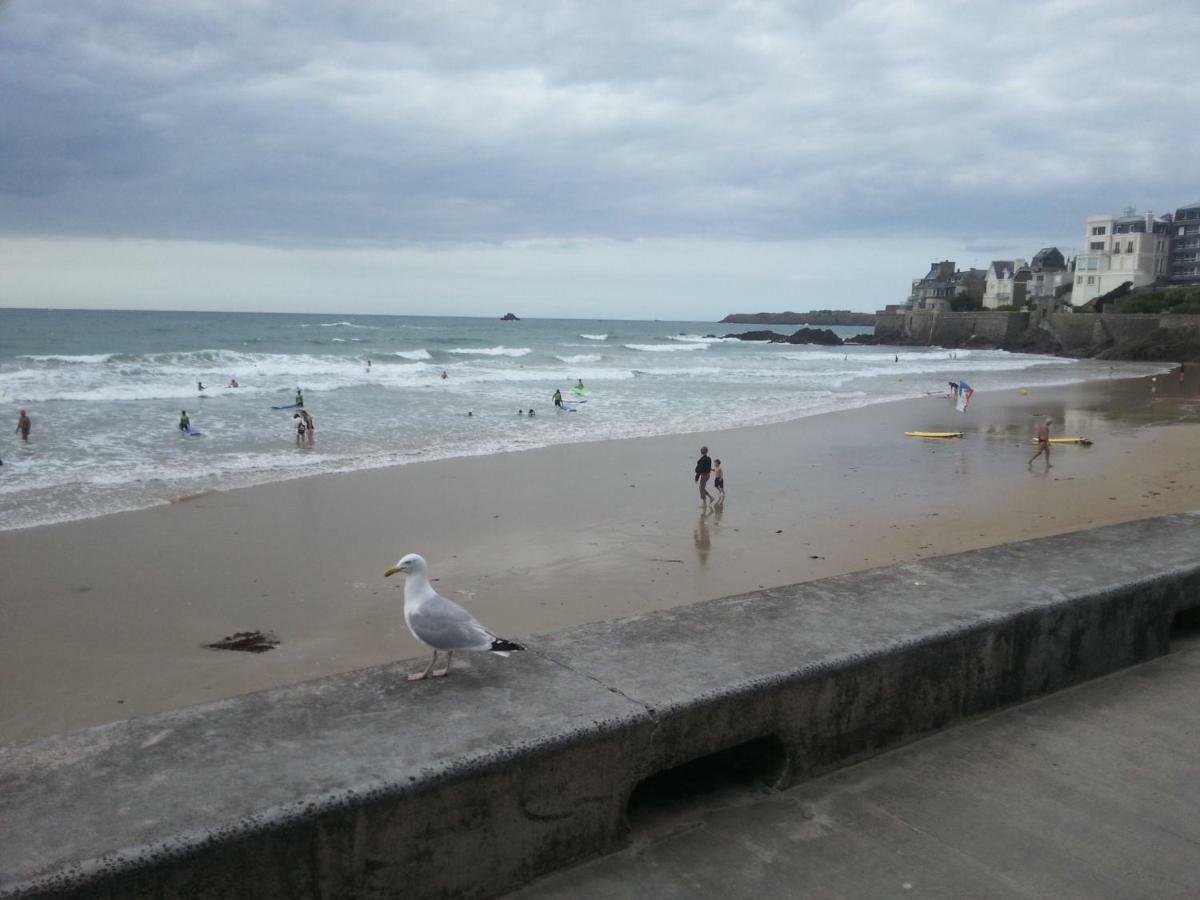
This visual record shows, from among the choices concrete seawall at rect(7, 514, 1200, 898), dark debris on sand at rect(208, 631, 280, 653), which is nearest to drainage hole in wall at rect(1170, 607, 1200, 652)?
concrete seawall at rect(7, 514, 1200, 898)

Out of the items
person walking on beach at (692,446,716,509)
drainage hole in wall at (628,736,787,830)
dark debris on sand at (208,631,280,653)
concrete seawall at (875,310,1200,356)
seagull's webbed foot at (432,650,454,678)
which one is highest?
concrete seawall at (875,310,1200,356)

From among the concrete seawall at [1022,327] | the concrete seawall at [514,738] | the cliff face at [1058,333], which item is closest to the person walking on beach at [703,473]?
the concrete seawall at [514,738]

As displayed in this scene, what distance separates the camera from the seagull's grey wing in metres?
3.18

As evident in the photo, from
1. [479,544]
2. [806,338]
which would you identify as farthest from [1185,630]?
[806,338]

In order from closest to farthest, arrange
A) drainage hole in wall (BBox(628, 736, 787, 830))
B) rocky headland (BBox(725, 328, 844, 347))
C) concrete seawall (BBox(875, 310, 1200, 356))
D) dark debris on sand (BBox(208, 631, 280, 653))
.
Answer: drainage hole in wall (BBox(628, 736, 787, 830)) < dark debris on sand (BBox(208, 631, 280, 653)) < concrete seawall (BBox(875, 310, 1200, 356)) < rocky headland (BBox(725, 328, 844, 347))

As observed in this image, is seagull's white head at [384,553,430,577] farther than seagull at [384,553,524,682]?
Yes

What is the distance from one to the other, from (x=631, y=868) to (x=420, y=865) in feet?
1.92

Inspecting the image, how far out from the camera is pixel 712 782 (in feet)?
9.66

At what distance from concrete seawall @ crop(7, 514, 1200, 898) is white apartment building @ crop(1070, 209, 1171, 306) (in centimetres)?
8870

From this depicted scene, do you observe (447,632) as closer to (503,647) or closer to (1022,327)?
(503,647)

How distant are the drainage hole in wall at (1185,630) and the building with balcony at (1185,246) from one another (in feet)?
314

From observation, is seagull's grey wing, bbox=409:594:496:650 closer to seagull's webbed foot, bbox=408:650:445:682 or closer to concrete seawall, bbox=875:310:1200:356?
seagull's webbed foot, bbox=408:650:445:682

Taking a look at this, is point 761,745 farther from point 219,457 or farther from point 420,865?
point 219,457

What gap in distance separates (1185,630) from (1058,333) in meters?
72.7
